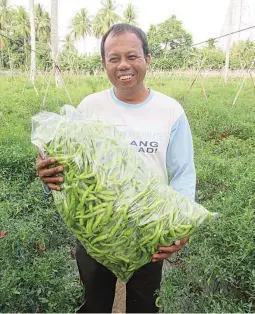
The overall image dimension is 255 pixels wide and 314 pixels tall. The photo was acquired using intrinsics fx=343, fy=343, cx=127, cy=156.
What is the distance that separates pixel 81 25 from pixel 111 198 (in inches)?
2293

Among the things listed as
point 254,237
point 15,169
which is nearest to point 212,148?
point 15,169

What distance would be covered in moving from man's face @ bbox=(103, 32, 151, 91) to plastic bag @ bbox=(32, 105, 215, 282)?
390mm

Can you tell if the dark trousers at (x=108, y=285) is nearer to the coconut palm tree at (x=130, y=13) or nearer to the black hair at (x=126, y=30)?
the black hair at (x=126, y=30)

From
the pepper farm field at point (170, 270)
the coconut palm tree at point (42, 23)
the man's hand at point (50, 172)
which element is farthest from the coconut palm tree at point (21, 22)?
the man's hand at point (50, 172)

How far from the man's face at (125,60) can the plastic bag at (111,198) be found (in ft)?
A: 1.28

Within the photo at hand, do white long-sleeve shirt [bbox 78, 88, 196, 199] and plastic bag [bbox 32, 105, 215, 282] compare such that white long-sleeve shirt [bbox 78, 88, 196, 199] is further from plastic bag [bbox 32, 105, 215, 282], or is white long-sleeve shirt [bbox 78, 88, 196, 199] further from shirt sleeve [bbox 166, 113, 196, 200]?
plastic bag [bbox 32, 105, 215, 282]

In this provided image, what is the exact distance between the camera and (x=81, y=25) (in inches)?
2169

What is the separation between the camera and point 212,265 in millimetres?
2193

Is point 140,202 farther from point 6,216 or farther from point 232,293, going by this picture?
point 6,216

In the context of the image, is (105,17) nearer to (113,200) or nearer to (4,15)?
(4,15)

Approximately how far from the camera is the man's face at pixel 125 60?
69.7 inches

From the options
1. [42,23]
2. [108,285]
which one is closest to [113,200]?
[108,285]

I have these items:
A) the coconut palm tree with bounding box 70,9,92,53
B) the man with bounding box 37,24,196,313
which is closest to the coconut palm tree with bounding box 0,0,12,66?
the coconut palm tree with bounding box 70,9,92,53

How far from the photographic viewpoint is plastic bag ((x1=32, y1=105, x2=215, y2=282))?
4.58 ft
